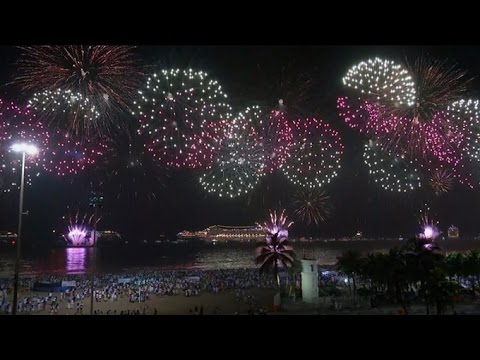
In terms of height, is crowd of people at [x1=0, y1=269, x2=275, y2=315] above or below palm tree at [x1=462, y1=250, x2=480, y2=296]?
below

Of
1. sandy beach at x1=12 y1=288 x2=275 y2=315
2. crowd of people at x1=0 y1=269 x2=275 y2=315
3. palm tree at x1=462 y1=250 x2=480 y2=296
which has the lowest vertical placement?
sandy beach at x1=12 y1=288 x2=275 y2=315

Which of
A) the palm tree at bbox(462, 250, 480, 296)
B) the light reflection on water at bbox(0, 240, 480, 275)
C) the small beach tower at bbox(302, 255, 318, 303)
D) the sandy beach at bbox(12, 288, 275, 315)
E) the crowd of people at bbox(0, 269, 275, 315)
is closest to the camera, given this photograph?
the sandy beach at bbox(12, 288, 275, 315)

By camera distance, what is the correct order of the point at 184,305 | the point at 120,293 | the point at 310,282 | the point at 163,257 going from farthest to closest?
the point at 163,257 < the point at 120,293 < the point at 310,282 < the point at 184,305

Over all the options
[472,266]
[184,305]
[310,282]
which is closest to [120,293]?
[184,305]

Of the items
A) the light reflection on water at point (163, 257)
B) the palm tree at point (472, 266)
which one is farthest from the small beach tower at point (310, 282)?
the light reflection on water at point (163, 257)

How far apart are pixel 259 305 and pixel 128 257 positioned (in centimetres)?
6404

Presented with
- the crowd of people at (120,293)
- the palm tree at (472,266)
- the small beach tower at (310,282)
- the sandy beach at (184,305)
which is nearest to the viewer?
the sandy beach at (184,305)

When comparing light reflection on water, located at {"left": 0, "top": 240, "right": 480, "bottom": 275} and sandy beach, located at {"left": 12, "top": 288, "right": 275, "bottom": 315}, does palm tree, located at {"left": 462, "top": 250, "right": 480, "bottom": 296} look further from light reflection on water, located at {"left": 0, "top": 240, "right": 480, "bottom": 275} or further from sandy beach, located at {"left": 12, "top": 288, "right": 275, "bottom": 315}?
light reflection on water, located at {"left": 0, "top": 240, "right": 480, "bottom": 275}

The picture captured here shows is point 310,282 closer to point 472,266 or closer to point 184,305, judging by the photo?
point 184,305

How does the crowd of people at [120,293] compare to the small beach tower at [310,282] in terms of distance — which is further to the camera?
the small beach tower at [310,282]

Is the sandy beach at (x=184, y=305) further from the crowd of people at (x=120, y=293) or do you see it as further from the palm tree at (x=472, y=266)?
the palm tree at (x=472, y=266)

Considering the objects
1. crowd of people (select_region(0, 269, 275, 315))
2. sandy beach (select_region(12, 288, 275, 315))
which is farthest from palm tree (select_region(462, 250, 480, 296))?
crowd of people (select_region(0, 269, 275, 315))

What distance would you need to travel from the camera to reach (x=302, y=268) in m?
29.7
